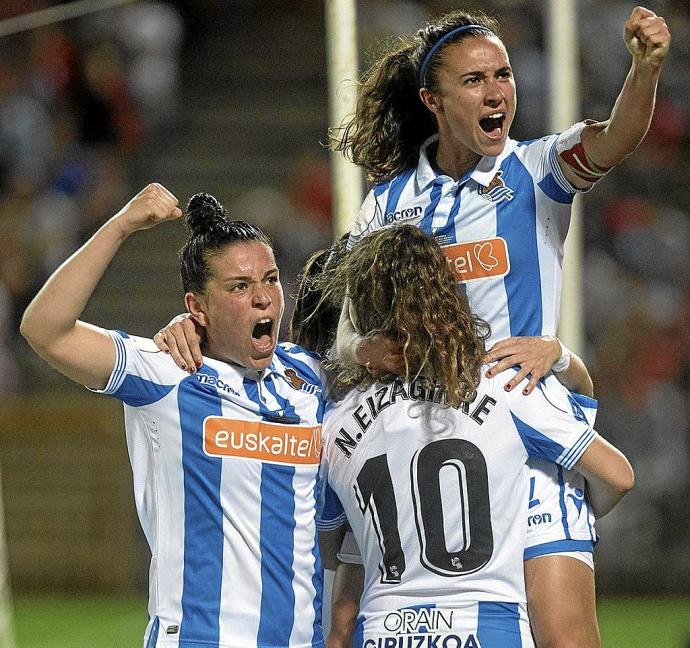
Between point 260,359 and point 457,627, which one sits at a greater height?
point 260,359

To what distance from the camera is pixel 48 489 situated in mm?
8297

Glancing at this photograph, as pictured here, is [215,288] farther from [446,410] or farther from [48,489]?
[48,489]

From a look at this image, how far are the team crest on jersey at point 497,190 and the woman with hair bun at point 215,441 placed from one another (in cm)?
58

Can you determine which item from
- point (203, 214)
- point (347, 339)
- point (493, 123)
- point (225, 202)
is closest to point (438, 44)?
point (493, 123)

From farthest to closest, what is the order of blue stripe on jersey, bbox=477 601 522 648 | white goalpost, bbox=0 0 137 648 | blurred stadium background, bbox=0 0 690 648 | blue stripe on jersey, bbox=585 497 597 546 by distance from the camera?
1. blurred stadium background, bbox=0 0 690 648
2. white goalpost, bbox=0 0 137 648
3. blue stripe on jersey, bbox=585 497 597 546
4. blue stripe on jersey, bbox=477 601 522 648

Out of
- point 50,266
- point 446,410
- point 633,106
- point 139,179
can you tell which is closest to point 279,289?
point 446,410

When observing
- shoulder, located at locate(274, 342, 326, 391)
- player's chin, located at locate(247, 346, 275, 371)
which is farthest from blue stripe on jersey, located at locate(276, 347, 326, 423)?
player's chin, located at locate(247, 346, 275, 371)

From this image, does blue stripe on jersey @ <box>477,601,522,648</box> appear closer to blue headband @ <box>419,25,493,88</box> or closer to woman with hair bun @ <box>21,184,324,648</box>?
woman with hair bun @ <box>21,184,324,648</box>

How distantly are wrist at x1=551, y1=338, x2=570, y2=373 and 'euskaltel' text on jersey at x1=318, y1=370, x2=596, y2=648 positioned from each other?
18 centimetres

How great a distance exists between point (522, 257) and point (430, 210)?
0.27 metres

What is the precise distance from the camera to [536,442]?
2.80 m

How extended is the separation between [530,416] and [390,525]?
14.8 inches

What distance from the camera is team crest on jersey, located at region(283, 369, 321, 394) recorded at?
3.03 meters

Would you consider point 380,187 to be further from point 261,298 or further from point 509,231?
point 261,298
